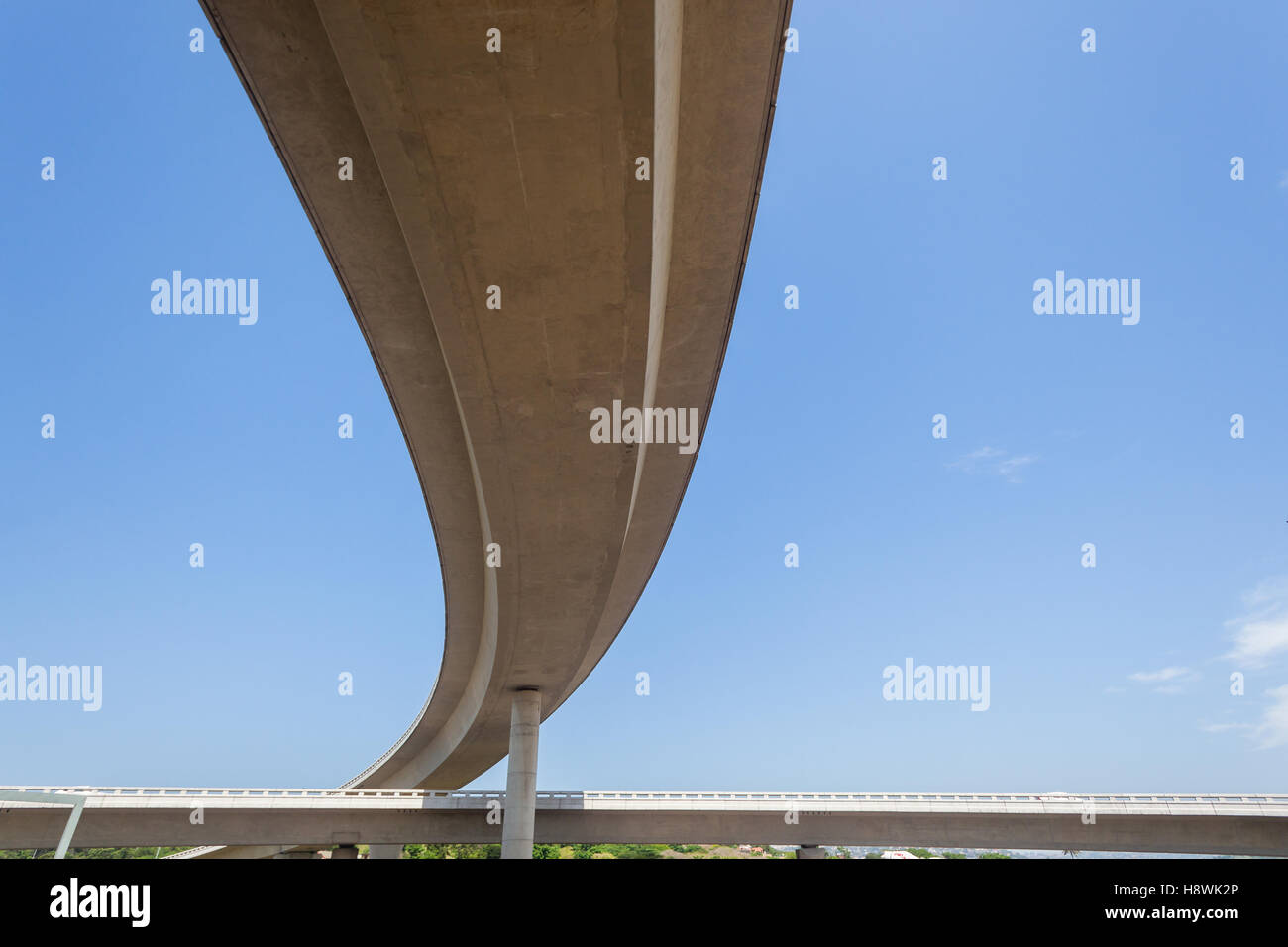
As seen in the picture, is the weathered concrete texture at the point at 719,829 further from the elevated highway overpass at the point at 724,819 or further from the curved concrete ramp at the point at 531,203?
the curved concrete ramp at the point at 531,203

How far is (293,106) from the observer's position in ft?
29.5

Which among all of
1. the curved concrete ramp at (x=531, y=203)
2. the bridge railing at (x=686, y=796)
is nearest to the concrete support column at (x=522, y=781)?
the bridge railing at (x=686, y=796)

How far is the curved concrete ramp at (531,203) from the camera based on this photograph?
24.5 ft

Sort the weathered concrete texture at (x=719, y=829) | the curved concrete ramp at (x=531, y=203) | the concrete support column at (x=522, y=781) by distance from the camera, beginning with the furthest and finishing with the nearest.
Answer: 1. the weathered concrete texture at (x=719, y=829)
2. the concrete support column at (x=522, y=781)
3. the curved concrete ramp at (x=531, y=203)

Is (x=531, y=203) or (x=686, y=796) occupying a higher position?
(x=531, y=203)

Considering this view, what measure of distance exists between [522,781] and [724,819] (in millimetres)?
9071

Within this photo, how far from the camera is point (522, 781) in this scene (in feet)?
99.0

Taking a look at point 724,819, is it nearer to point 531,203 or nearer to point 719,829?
point 719,829

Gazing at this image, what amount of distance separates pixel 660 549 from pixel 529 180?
46.1 feet

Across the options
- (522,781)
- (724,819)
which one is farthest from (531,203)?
(724,819)

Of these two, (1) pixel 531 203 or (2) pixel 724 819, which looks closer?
(1) pixel 531 203

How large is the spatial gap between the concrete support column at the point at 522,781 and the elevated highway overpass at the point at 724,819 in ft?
7.43
